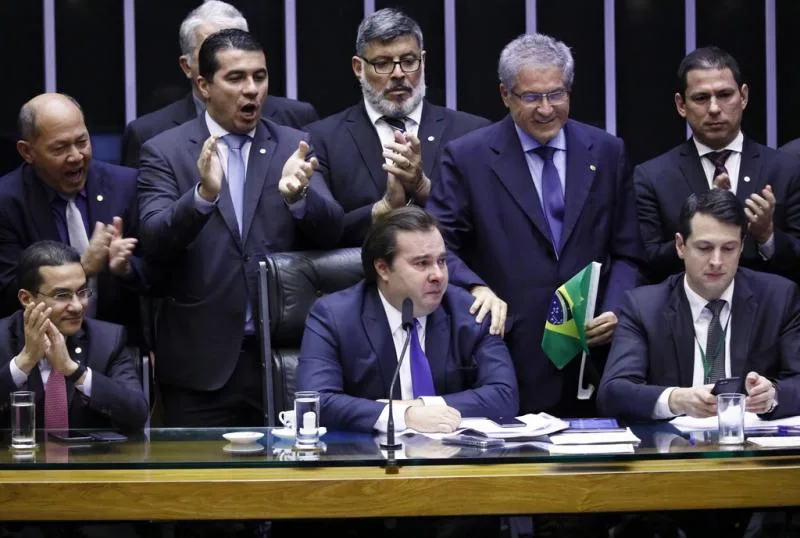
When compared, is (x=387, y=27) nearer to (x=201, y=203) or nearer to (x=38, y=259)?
(x=201, y=203)

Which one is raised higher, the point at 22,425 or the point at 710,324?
the point at 710,324

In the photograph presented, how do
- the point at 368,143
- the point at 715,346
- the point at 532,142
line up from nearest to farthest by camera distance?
Answer: the point at 715,346, the point at 532,142, the point at 368,143

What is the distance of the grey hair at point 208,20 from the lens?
16.7 ft

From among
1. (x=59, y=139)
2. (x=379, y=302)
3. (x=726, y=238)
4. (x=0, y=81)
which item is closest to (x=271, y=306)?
(x=379, y=302)

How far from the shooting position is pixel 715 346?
13.1 ft

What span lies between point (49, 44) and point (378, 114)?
153 centimetres

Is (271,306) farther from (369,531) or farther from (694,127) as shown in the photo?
(694,127)

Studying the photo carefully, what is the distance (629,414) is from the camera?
387 cm

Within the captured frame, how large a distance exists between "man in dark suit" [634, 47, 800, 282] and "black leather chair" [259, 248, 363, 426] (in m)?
1.12

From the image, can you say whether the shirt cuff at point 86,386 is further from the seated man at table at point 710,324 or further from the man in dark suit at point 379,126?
the seated man at table at point 710,324

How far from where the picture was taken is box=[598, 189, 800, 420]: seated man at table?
3988 mm

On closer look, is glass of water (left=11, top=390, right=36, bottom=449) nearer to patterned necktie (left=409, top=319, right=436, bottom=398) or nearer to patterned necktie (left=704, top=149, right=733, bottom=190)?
patterned necktie (left=409, top=319, right=436, bottom=398)

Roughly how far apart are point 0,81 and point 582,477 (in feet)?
Result: 11.1

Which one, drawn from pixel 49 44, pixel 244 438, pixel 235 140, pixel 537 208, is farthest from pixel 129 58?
pixel 244 438
